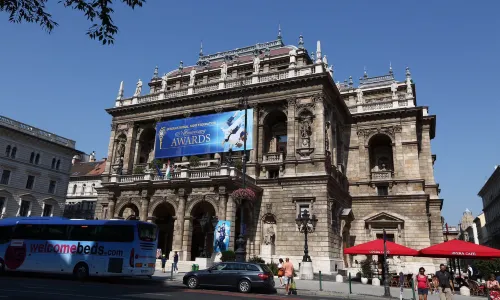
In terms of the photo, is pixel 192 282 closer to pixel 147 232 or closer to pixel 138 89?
pixel 147 232

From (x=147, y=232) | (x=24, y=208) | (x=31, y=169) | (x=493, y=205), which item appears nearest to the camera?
(x=147, y=232)

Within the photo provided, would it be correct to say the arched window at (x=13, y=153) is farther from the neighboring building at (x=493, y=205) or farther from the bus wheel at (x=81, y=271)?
the neighboring building at (x=493, y=205)

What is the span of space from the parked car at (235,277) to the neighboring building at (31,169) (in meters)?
38.0

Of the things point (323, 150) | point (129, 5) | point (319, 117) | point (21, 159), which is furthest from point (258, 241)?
point (21, 159)

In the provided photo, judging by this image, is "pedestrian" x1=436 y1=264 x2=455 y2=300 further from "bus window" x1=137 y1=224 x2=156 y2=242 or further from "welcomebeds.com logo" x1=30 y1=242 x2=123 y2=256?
"welcomebeds.com logo" x1=30 y1=242 x2=123 y2=256

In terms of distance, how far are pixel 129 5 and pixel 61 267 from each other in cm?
1701

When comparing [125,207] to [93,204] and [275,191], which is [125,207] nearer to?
[275,191]

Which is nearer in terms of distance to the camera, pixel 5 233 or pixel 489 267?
pixel 5 233

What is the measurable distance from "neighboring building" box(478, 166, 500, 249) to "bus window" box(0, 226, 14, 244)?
70.6m

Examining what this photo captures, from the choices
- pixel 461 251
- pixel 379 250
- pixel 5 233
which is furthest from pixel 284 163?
pixel 5 233

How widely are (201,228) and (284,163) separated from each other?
9.58 metres

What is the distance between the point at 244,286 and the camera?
18062 mm

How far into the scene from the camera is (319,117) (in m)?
33.8

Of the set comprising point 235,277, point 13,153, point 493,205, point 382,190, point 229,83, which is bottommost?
point 235,277
